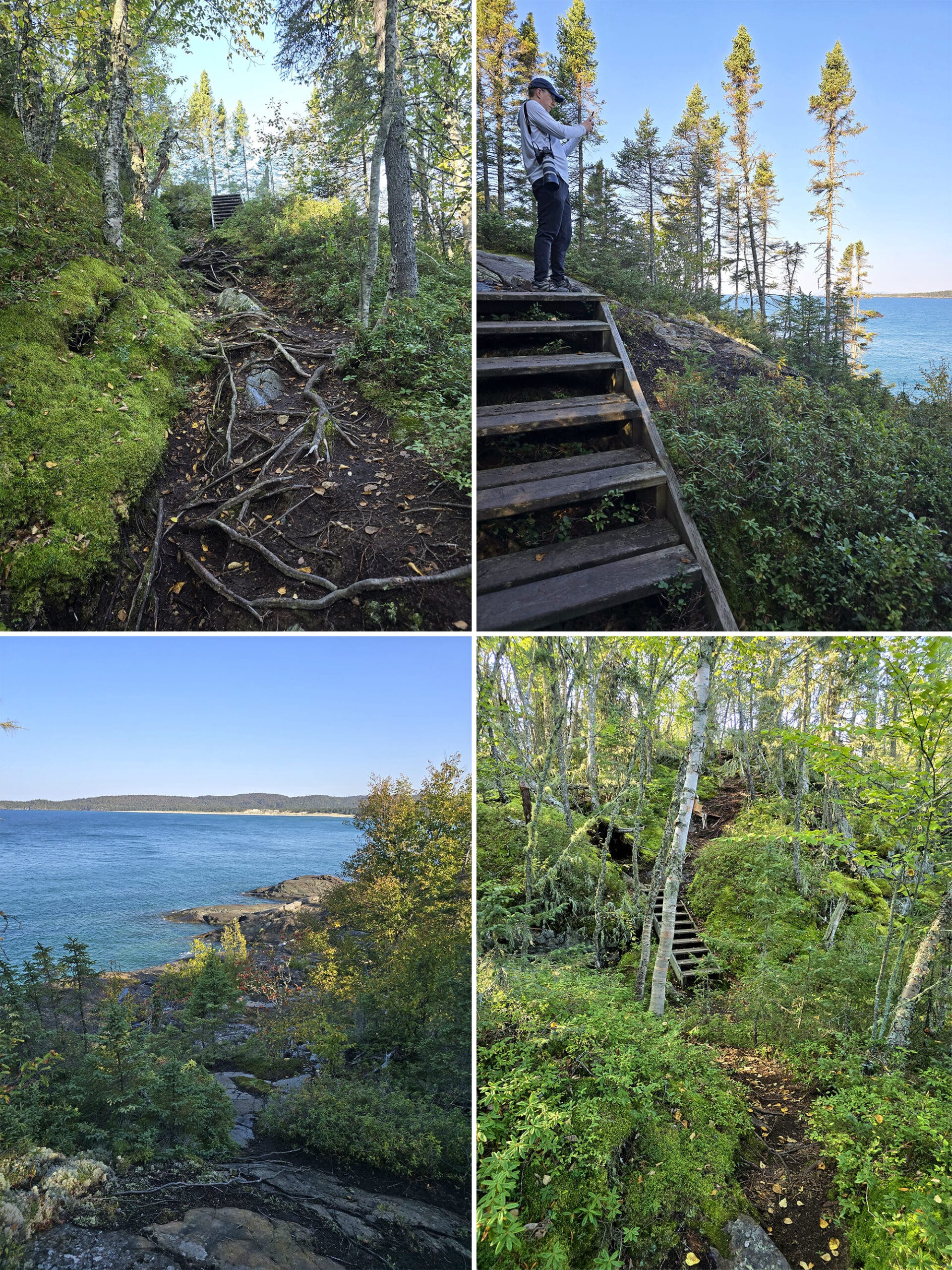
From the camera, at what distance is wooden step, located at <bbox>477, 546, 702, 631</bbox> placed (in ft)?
10.5

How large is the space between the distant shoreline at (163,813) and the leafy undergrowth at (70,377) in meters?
3.02

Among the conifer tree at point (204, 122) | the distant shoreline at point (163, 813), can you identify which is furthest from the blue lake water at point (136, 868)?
the conifer tree at point (204, 122)

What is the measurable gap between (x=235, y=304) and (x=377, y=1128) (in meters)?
8.62

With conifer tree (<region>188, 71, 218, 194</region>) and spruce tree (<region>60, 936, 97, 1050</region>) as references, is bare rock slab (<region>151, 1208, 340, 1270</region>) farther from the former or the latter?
conifer tree (<region>188, 71, 218, 194</region>)

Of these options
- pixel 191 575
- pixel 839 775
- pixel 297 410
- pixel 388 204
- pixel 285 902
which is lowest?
pixel 285 902

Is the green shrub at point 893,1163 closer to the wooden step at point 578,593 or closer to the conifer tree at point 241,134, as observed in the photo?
the wooden step at point 578,593

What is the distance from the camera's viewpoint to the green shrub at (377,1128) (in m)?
4.30

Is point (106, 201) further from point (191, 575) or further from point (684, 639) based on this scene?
point (684, 639)

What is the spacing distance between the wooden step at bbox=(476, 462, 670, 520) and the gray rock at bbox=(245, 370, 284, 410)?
264 cm

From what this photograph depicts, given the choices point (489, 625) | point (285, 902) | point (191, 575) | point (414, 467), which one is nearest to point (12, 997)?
point (285, 902)

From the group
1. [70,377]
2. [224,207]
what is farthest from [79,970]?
[224,207]

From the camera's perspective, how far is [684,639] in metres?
4.36

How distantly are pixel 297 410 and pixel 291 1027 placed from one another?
5188 millimetres

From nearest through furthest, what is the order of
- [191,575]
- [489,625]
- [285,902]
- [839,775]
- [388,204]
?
[489,625] < [191,575] < [839,775] < [285,902] < [388,204]
